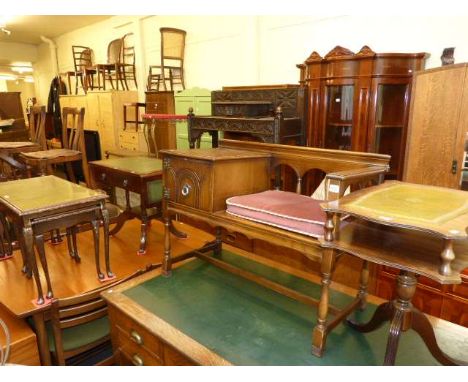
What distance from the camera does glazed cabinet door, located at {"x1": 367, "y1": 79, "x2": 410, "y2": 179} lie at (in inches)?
109

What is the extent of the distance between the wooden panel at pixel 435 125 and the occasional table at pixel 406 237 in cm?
120

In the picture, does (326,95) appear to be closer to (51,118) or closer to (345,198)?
(345,198)

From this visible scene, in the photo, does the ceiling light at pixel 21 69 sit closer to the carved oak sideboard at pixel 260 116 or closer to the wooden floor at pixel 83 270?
the carved oak sideboard at pixel 260 116

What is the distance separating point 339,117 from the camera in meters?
3.09

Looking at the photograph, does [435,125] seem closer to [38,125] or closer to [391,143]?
[391,143]

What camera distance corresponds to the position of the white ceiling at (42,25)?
249 inches

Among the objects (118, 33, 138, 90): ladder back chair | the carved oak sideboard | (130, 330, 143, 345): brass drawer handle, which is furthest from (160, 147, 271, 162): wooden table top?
(118, 33, 138, 90): ladder back chair

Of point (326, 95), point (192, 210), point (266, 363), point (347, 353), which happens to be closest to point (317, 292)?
point (347, 353)

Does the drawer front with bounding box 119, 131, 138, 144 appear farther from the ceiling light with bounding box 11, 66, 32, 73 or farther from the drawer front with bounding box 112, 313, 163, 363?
the ceiling light with bounding box 11, 66, 32, 73

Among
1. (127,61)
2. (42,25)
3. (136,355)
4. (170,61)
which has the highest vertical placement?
(42,25)

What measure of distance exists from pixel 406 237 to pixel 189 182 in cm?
102

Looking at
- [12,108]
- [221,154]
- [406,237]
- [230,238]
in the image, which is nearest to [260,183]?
[221,154]

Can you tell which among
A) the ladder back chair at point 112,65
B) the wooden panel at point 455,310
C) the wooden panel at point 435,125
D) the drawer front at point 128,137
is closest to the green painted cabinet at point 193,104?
the drawer front at point 128,137
